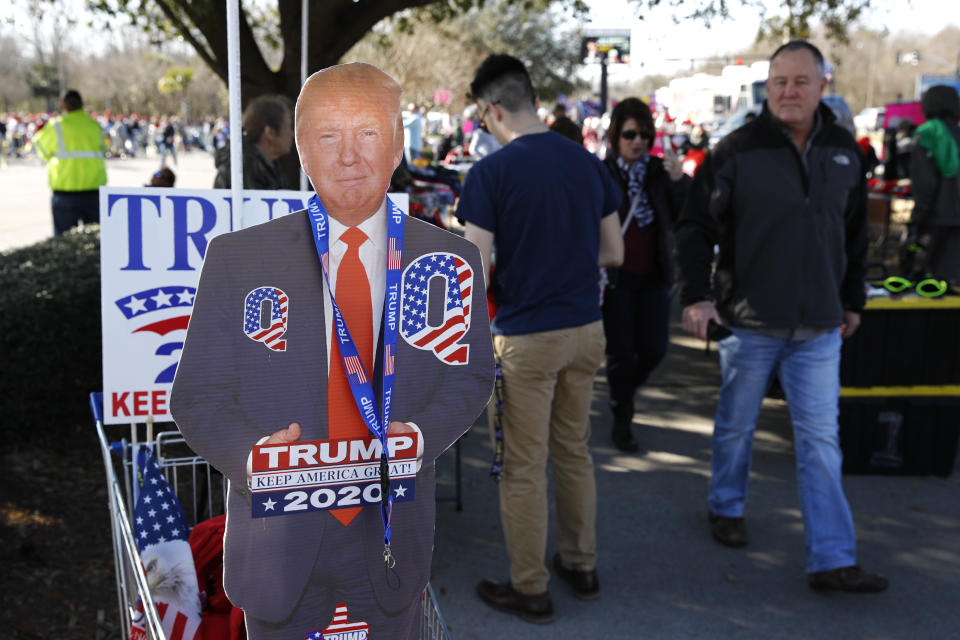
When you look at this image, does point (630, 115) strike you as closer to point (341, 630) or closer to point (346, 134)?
point (346, 134)

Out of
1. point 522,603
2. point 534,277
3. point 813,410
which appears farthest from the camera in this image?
point 813,410

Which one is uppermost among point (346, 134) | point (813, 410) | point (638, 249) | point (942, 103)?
point (942, 103)

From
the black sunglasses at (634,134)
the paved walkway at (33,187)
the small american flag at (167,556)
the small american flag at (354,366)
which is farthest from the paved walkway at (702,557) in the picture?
the paved walkway at (33,187)

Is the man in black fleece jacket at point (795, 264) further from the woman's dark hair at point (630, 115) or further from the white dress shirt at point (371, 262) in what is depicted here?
the white dress shirt at point (371, 262)

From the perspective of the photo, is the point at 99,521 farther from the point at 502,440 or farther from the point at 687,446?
the point at 687,446

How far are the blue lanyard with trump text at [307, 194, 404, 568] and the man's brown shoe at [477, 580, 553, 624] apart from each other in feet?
6.43

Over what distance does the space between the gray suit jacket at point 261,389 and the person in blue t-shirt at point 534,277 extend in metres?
1.52

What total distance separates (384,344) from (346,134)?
414mm

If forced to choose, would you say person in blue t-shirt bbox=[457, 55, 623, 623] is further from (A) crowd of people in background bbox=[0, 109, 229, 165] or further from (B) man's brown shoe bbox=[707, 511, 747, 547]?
(A) crowd of people in background bbox=[0, 109, 229, 165]

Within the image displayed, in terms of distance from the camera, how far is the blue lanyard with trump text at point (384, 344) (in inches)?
66.8

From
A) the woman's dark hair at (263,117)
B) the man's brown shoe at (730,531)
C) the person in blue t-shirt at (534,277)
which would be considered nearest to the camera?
the person in blue t-shirt at (534,277)

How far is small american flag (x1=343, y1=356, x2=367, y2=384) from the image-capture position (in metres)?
1.70

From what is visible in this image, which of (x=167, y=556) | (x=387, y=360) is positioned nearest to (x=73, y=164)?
(x=167, y=556)

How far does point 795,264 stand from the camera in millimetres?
3641
